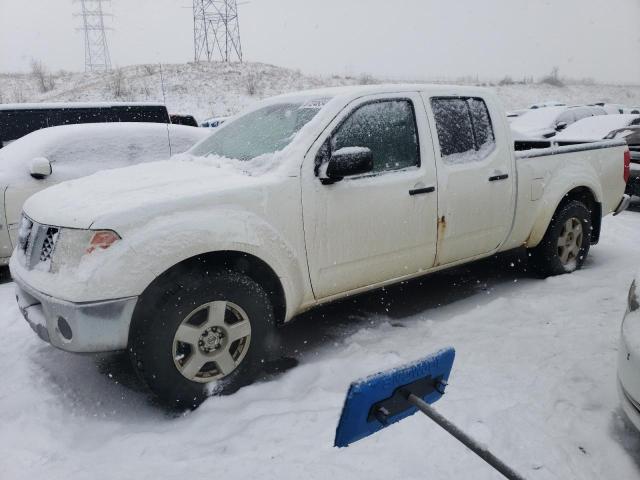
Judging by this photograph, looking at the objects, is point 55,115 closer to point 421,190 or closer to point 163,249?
point 163,249

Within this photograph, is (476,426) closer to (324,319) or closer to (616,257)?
(324,319)

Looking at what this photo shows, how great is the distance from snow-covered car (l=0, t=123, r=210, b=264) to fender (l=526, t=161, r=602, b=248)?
339 cm

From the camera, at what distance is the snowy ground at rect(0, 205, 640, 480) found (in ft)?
7.53

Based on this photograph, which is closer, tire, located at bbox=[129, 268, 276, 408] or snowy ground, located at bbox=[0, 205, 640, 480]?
snowy ground, located at bbox=[0, 205, 640, 480]

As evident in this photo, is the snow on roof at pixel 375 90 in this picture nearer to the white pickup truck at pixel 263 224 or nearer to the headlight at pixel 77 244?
the white pickup truck at pixel 263 224

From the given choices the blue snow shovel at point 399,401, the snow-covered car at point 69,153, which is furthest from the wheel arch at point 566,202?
the snow-covered car at point 69,153

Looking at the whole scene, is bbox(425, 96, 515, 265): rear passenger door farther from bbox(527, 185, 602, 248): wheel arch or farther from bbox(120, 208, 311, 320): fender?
bbox(120, 208, 311, 320): fender

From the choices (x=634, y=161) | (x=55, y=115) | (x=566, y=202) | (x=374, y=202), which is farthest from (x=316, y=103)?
(x=634, y=161)

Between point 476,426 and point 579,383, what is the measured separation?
825 millimetres

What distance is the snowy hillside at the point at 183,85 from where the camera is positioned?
3162 centimetres

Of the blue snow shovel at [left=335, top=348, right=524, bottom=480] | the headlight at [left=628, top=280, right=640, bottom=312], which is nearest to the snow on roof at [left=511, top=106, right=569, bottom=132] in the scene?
the headlight at [left=628, top=280, right=640, bottom=312]

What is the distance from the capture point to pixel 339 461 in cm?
228

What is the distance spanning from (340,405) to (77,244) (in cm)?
158

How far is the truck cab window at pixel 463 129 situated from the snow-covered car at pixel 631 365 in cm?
175
